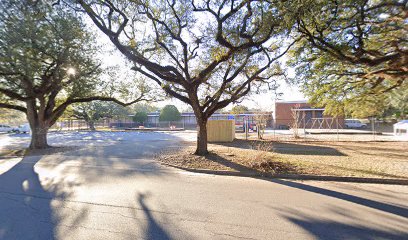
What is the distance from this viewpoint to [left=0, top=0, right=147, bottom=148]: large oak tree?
31.2 ft

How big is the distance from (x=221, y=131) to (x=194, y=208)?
46.3ft

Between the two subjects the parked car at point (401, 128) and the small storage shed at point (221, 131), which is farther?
the parked car at point (401, 128)

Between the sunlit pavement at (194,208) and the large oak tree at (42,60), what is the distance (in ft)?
20.0

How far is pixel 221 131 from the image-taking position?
1855cm

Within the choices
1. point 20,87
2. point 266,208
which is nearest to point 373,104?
point 266,208

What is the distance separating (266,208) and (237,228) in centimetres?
119

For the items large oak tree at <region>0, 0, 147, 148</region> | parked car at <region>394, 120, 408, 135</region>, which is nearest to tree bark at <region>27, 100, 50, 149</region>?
large oak tree at <region>0, 0, 147, 148</region>

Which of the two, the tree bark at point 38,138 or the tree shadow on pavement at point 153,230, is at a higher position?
the tree bark at point 38,138

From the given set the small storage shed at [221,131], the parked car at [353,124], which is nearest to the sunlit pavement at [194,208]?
the small storage shed at [221,131]

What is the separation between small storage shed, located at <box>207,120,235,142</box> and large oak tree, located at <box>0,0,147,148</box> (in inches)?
272

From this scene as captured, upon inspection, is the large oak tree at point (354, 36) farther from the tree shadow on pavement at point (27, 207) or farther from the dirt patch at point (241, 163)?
the tree shadow on pavement at point (27, 207)

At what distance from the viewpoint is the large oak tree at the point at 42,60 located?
9500 mm

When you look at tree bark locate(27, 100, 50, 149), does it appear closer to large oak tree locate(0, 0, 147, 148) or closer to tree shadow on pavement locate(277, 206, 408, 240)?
large oak tree locate(0, 0, 147, 148)

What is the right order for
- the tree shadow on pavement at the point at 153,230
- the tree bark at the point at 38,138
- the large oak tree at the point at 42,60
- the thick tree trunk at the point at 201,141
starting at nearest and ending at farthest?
the tree shadow on pavement at the point at 153,230 → the large oak tree at the point at 42,60 → the thick tree trunk at the point at 201,141 → the tree bark at the point at 38,138
